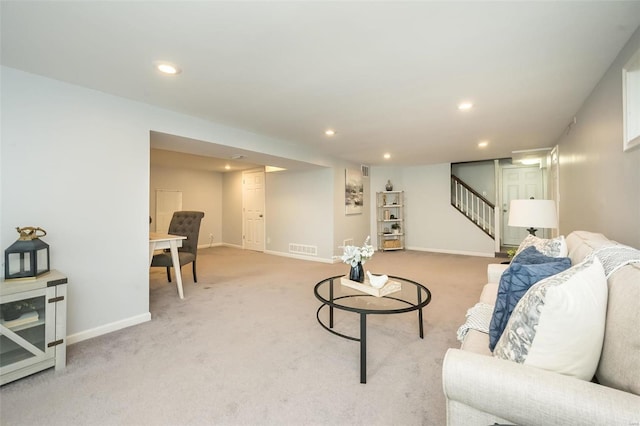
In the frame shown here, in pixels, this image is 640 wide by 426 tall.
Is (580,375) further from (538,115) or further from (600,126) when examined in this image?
(538,115)

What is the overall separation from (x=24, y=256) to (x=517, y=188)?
808 centimetres

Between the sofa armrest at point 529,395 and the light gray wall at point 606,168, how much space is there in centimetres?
143

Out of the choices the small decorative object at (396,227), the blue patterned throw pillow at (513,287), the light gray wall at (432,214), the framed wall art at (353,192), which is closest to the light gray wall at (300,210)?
the framed wall art at (353,192)

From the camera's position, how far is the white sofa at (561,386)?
2.63 feet

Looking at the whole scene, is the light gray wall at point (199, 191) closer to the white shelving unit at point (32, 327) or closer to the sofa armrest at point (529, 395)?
the white shelving unit at point (32, 327)

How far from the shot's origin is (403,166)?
7.19 meters

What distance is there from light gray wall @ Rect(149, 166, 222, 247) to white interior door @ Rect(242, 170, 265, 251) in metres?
1.09

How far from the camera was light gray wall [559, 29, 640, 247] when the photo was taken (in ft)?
5.73

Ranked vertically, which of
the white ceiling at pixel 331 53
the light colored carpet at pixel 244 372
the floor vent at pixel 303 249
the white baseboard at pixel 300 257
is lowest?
the light colored carpet at pixel 244 372

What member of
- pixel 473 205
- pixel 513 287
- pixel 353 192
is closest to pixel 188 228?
pixel 353 192

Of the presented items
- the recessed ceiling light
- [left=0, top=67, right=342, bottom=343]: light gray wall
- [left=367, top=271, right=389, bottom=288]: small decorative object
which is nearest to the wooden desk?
[left=0, top=67, right=342, bottom=343]: light gray wall

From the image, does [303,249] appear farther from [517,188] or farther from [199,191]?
[517,188]

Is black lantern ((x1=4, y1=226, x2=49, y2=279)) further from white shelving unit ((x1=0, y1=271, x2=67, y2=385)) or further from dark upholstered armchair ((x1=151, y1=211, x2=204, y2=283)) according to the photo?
dark upholstered armchair ((x1=151, y1=211, x2=204, y2=283))

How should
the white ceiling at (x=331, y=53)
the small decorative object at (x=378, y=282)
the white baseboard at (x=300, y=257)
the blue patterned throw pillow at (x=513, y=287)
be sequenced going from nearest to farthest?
the blue patterned throw pillow at (x=513, y=287), the white ceiling at (x=331, y=53), the small decorative object at (x=378, y=282), the white baseboard at (x=300, y=257)
